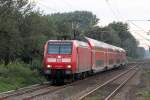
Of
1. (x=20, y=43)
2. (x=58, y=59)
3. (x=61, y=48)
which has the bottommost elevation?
(x=58, y=59)

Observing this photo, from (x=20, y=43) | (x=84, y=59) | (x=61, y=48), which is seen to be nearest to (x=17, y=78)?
(x=61, y=48)

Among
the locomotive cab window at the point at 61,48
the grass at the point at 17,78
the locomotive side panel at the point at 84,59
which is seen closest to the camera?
the grass at the point at 17,78

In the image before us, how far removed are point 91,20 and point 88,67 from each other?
12550 centimetres

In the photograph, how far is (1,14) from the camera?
31344 millimetres

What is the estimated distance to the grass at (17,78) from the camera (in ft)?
91.7

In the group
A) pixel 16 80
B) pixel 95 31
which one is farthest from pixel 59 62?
pixel 95 31

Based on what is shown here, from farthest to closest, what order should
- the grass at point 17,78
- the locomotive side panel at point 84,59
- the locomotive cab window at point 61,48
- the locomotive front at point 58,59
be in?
the locomotive side panel at point 84,59 → the locomotive cab window at point 61,48 → the locomotive front at point 58,59 → the grass at point 17,78

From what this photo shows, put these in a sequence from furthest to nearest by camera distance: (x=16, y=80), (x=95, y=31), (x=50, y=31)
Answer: (x=95, y=31), (x=50, y=31), (x=16, y=80)

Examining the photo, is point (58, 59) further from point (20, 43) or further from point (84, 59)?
point (20, 43)

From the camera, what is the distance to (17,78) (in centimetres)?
3162

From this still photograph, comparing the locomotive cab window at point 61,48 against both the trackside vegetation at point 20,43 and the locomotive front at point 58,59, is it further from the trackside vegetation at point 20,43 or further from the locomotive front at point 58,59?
the trackside vegetation at point 20,43

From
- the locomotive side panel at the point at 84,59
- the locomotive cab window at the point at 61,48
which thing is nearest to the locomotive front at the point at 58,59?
the locomotive cab window at the point at 61,48

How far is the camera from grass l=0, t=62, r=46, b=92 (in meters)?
27.9

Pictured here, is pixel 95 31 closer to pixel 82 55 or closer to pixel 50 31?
pixel 50 31
